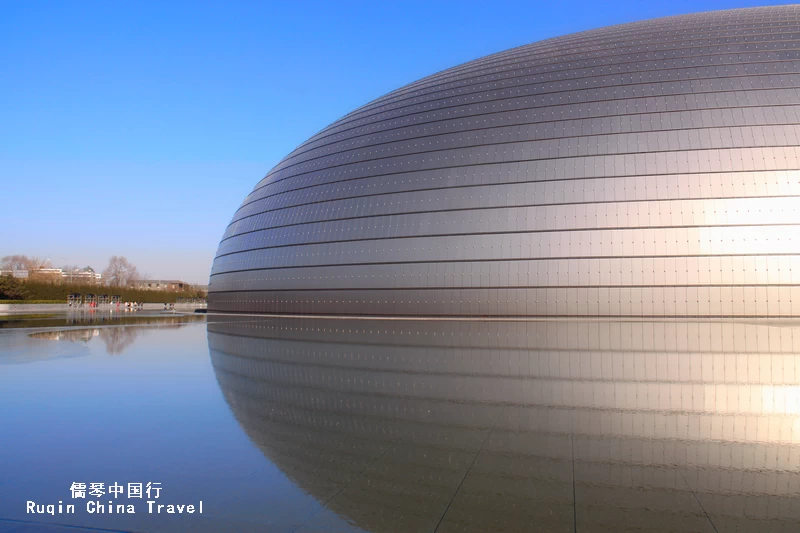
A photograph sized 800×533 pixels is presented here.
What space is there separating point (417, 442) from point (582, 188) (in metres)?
16.8

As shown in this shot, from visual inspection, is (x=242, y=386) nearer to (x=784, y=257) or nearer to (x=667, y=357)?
(x=667, y=357)

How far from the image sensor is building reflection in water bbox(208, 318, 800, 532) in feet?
11.1

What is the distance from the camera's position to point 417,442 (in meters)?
4.93

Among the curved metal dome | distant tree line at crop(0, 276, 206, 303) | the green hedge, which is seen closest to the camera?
the curved metal dome

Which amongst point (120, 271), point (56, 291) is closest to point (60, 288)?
point (56, 291)

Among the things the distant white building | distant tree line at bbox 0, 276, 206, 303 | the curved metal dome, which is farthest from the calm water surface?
the distant white building

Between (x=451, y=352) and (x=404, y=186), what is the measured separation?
41.9ft

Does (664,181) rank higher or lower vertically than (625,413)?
higher

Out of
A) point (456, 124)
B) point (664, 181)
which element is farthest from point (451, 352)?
point (456, 124)

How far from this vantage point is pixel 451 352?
11.3 meters

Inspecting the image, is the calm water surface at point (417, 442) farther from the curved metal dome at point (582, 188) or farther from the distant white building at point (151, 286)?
the distant white building at point (151, 286)

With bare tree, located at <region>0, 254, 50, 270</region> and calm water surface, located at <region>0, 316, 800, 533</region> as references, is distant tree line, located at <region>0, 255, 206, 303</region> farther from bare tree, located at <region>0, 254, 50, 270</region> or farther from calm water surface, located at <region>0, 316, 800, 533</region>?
calm water surface, located at <region>0, 316, 800, 533</region>

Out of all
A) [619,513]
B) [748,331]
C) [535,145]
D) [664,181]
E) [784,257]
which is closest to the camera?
[619,513]

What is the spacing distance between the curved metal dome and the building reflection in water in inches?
318
